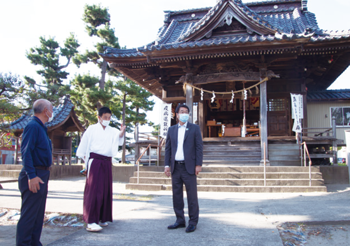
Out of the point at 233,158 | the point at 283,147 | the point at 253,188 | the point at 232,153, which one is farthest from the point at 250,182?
the point at 283,147

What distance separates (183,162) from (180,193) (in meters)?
0.45

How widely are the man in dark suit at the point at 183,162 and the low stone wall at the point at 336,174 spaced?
7539 mm

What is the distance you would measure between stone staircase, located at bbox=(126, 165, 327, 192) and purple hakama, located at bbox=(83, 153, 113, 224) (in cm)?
513

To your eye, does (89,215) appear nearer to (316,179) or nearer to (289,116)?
(316,179)

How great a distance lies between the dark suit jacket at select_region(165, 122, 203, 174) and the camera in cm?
404

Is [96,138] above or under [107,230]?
above

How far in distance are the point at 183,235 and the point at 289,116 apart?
10.7m

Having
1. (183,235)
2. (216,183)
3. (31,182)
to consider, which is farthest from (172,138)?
(216,183)

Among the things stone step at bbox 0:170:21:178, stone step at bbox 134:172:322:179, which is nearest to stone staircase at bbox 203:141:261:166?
stone step at bbox 134:172:322:179

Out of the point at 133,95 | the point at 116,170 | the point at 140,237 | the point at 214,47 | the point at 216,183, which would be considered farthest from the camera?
the point at 133,95

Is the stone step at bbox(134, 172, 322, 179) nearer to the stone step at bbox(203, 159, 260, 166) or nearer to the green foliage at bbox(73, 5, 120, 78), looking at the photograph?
the stone step at bbox(203, 159, 260, 166)

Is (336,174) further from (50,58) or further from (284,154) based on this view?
(50,58)

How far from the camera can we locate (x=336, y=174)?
9.70 meters

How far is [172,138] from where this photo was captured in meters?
4.23
